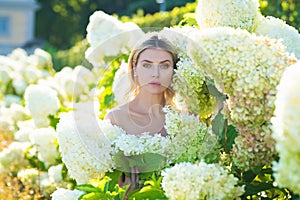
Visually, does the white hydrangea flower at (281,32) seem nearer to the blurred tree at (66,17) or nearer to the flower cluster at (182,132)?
the flower cluster at (182,132)

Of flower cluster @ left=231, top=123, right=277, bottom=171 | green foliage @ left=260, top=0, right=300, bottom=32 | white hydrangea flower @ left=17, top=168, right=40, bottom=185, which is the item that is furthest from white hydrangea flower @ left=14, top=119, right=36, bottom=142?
flower cluster @ left=231, top=123, right=277, bottom=171

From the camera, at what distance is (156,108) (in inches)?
134

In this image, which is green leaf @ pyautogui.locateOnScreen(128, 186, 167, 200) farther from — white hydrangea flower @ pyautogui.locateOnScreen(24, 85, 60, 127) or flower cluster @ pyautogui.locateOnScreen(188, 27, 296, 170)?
white hydrangea flower @ pyautogui.locateOnScreen(24, 85, 60, 127)

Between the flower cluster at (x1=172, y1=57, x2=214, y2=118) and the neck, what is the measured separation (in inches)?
10.2

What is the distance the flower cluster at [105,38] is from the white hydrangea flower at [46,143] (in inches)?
22.0

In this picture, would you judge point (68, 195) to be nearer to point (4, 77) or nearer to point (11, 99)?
point (11, 99)

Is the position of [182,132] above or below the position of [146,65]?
below

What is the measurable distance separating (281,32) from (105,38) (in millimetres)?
2575

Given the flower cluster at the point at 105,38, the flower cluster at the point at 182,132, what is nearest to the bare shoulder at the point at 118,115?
the flower cluster at the point at 182,132

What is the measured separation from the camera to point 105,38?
5.61 m

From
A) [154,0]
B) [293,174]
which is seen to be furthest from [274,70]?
[154,0]

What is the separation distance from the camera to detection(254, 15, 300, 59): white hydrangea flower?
3.17 m

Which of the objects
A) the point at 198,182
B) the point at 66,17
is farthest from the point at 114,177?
the point at 66,17

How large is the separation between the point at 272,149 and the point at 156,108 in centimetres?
109
